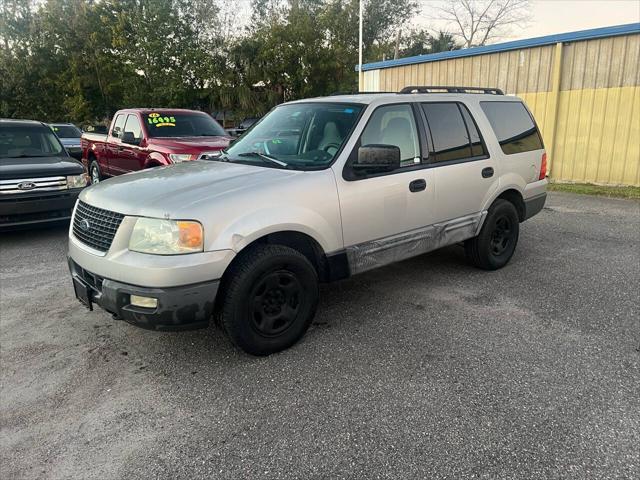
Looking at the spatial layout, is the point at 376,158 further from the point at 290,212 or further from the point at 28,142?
the point at 28,142

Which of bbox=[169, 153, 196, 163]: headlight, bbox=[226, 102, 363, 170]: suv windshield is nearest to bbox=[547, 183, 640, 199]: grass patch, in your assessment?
bbox=[169, 153, 196, 163]: headlight

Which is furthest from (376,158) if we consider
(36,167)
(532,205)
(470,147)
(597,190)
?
(597,190)

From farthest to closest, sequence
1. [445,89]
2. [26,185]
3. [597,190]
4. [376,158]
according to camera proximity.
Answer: [597,190] < [26,185] < [445,89] < [376,158]

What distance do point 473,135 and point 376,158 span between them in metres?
1.69

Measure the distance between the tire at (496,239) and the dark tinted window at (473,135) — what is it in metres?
0.64

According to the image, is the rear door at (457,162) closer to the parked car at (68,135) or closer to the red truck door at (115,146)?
the red truck door at (115,146)

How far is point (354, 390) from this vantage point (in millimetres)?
2965

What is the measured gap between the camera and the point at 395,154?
3.61 m

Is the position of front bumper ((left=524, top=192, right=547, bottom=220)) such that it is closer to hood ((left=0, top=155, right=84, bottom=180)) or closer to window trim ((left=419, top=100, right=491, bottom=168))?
window trim ((left=419, top=100, right=491, bottom=168))

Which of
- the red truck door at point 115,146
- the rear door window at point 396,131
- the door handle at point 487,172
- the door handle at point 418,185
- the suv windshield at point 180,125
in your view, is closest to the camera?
the rear door window at point 396,131

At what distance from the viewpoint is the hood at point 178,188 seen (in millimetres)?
3027

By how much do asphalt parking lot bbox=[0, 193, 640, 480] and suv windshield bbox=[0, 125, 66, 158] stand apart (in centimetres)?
336

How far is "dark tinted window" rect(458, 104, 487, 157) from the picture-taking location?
15.5ft

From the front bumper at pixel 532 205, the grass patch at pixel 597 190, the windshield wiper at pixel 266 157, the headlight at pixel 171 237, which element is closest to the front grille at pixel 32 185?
the windshield wiper at pixel 266 157
